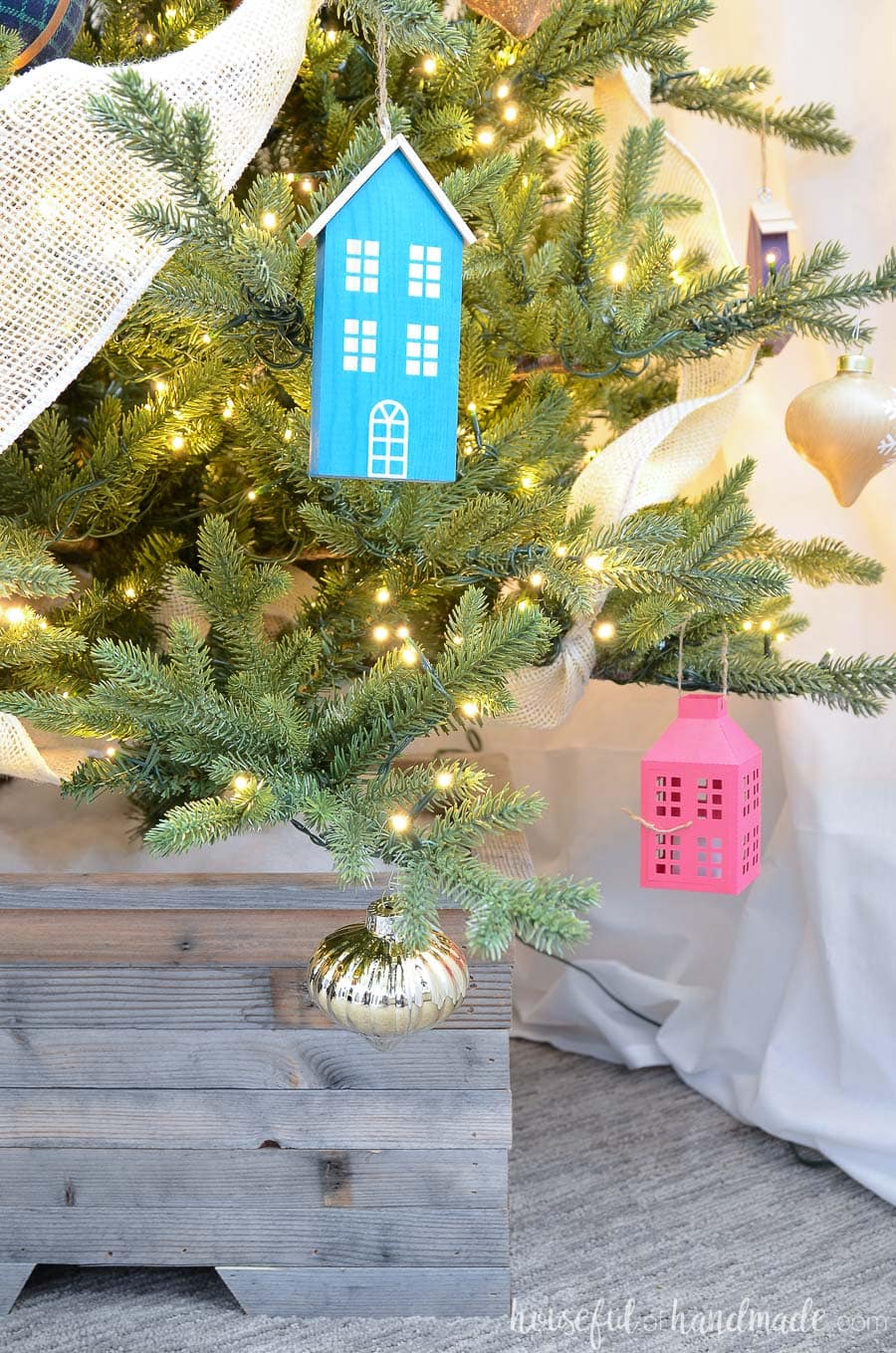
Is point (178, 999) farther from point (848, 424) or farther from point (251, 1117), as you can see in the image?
point (848, 424)

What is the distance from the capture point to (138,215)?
490 millimetres

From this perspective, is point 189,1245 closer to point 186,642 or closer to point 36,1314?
point 36,1314

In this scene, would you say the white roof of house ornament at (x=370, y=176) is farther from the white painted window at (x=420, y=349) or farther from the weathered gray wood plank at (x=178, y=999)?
the weathered gray wood plank at (x=178, y=999)

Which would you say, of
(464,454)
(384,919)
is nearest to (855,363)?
(464,454)

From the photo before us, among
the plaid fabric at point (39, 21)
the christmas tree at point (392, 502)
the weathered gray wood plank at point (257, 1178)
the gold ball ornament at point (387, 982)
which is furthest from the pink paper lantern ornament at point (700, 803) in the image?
the plaid fabric at point (39, 21)

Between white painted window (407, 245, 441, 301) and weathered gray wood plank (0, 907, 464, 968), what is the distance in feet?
1.49

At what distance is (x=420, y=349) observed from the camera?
0.52 meters

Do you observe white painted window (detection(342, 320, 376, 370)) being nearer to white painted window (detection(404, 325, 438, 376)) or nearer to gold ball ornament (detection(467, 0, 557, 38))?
white painted window (detection(404, 325, 438, 376))

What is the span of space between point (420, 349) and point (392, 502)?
19 cm

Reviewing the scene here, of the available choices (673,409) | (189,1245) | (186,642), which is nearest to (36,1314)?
(189,1245)

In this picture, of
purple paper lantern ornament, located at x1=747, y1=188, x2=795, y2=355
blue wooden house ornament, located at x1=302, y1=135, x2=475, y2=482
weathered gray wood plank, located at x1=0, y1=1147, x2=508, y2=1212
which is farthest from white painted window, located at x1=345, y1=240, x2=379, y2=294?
weathered gray wood plank, located at x1=0, y1=1147, x2=508, y2=1212

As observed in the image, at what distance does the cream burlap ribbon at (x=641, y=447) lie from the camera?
0.79 meters

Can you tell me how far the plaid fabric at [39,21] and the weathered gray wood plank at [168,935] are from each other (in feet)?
1.79

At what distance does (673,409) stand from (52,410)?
430mm
